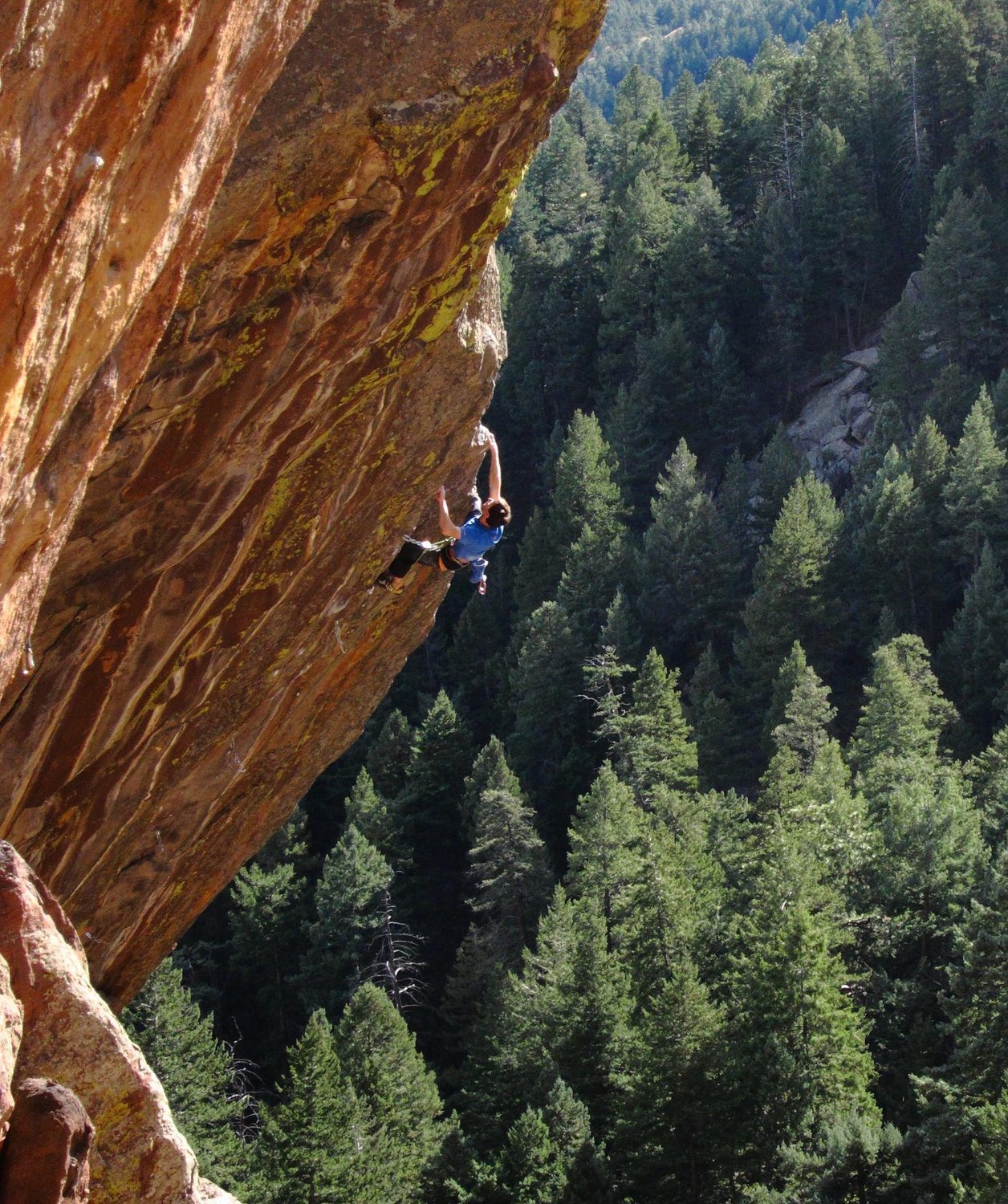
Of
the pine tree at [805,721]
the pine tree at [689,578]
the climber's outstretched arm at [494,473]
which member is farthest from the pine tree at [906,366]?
the climber's outstretched arm at [494,473]

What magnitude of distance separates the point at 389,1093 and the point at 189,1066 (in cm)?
537

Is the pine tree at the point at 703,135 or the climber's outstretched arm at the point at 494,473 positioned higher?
the pine tree at the point at 703,135

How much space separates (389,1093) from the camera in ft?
107

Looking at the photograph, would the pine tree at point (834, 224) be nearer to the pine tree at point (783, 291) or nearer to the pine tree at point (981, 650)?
the pine tree at point (783, 291)

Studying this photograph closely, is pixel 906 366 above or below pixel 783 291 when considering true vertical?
below

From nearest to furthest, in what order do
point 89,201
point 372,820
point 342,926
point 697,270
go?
point 89,201 < point 342,926 < point 372,820 < point 697,270

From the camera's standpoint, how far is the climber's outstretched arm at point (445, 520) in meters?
12.9

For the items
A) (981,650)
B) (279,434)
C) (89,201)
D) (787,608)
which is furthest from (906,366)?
(89,201)

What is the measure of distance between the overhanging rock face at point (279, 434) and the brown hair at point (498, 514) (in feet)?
2.07

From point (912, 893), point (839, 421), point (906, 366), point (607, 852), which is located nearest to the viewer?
point (912, 893)

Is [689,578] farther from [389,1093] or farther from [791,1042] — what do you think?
[791,1042]

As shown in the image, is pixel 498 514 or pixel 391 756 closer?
pixel 498 514

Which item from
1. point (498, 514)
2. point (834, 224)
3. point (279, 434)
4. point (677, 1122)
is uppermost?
point (834, 224)

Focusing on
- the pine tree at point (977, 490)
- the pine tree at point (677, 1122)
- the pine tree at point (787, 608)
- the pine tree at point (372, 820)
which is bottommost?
the pine tree at point (677, 1122)
